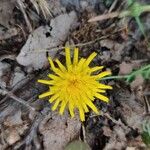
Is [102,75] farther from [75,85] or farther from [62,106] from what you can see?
[62,106]

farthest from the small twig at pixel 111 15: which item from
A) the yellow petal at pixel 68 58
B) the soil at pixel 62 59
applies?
the yellow petal at pixel 68 58

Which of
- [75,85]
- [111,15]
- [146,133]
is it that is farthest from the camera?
[111,15]

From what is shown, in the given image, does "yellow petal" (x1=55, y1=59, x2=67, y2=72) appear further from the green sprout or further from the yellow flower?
the green sprout

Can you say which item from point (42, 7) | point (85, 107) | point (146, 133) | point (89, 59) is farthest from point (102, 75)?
point (42, 7)

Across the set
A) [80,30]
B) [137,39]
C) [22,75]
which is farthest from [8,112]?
[137,39]

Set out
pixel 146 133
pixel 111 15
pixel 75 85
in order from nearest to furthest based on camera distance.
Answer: pixel 75 85 → pixel 146 133 → pixel 111 15

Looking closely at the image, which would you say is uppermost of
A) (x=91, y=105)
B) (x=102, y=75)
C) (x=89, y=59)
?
(x=89, y=59)

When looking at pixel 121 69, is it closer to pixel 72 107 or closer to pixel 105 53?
pixel 105 53

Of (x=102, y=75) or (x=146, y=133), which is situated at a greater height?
(x=102, y=75)
